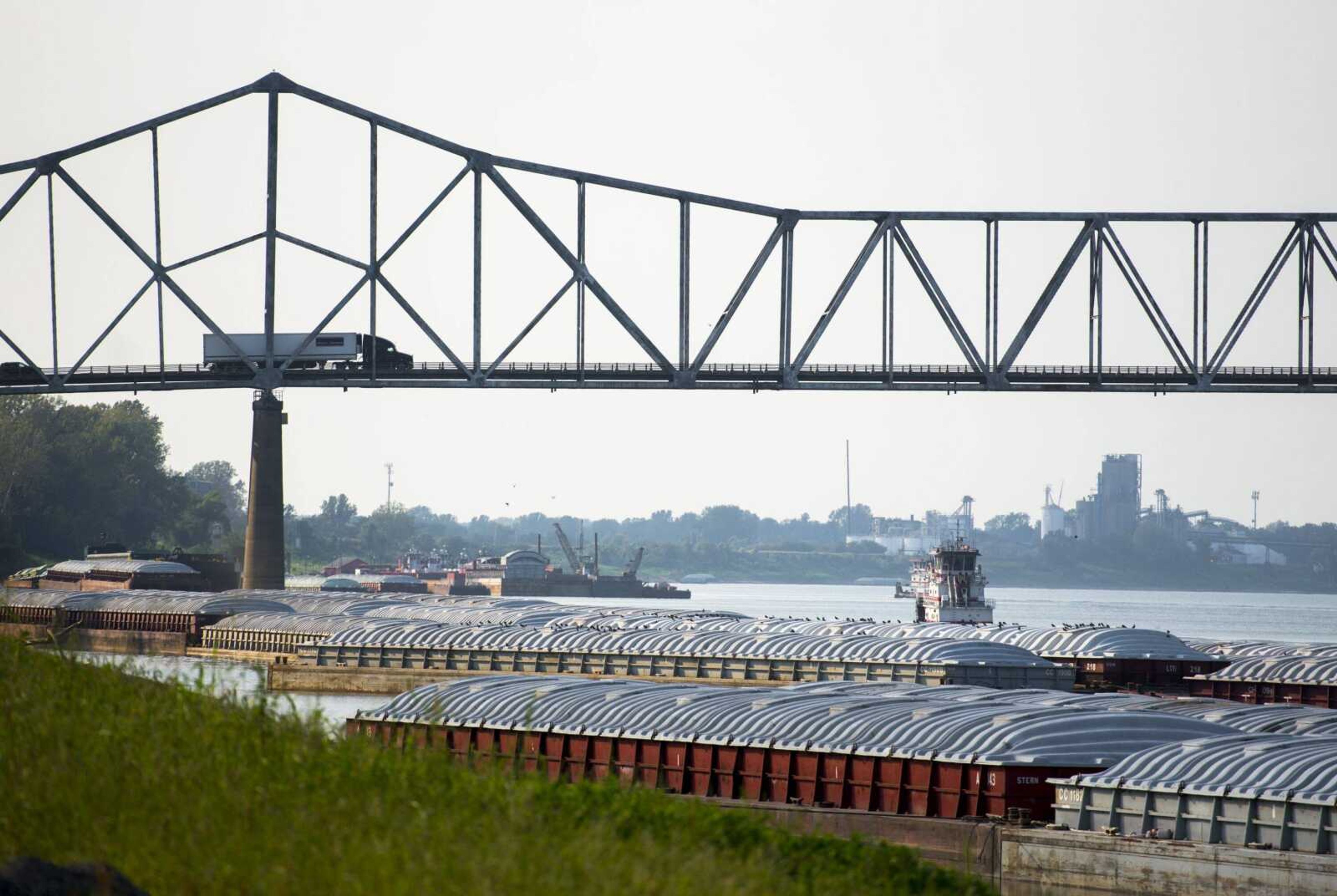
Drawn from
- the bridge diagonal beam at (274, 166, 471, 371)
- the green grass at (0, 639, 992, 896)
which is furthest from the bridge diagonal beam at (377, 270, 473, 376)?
the green grass at (0, 639, 992, 896)

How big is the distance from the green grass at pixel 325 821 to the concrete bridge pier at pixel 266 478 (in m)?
98.7

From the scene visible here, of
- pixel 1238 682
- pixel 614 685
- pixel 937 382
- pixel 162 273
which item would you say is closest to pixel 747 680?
pixel 1238 682

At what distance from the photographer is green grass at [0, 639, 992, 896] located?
16.3 meters

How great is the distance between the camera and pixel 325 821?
1770 cm

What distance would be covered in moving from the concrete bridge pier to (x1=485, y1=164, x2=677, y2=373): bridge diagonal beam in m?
20.7

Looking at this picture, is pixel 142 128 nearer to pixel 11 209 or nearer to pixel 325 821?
pixel 11 209

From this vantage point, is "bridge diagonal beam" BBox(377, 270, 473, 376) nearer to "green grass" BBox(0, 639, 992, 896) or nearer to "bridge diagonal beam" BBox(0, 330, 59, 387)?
"bridge diagonal beam" BBox(0, 330, 59, 387)

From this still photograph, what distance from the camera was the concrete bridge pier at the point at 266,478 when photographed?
395 ft

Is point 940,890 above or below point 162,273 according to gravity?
below

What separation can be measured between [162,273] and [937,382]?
51008mm

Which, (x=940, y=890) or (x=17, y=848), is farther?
(x=940, y=890)

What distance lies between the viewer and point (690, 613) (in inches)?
4739

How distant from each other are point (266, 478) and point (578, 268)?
83.1ft

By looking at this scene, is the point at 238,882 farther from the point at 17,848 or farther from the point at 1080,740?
the point at 1080,740
